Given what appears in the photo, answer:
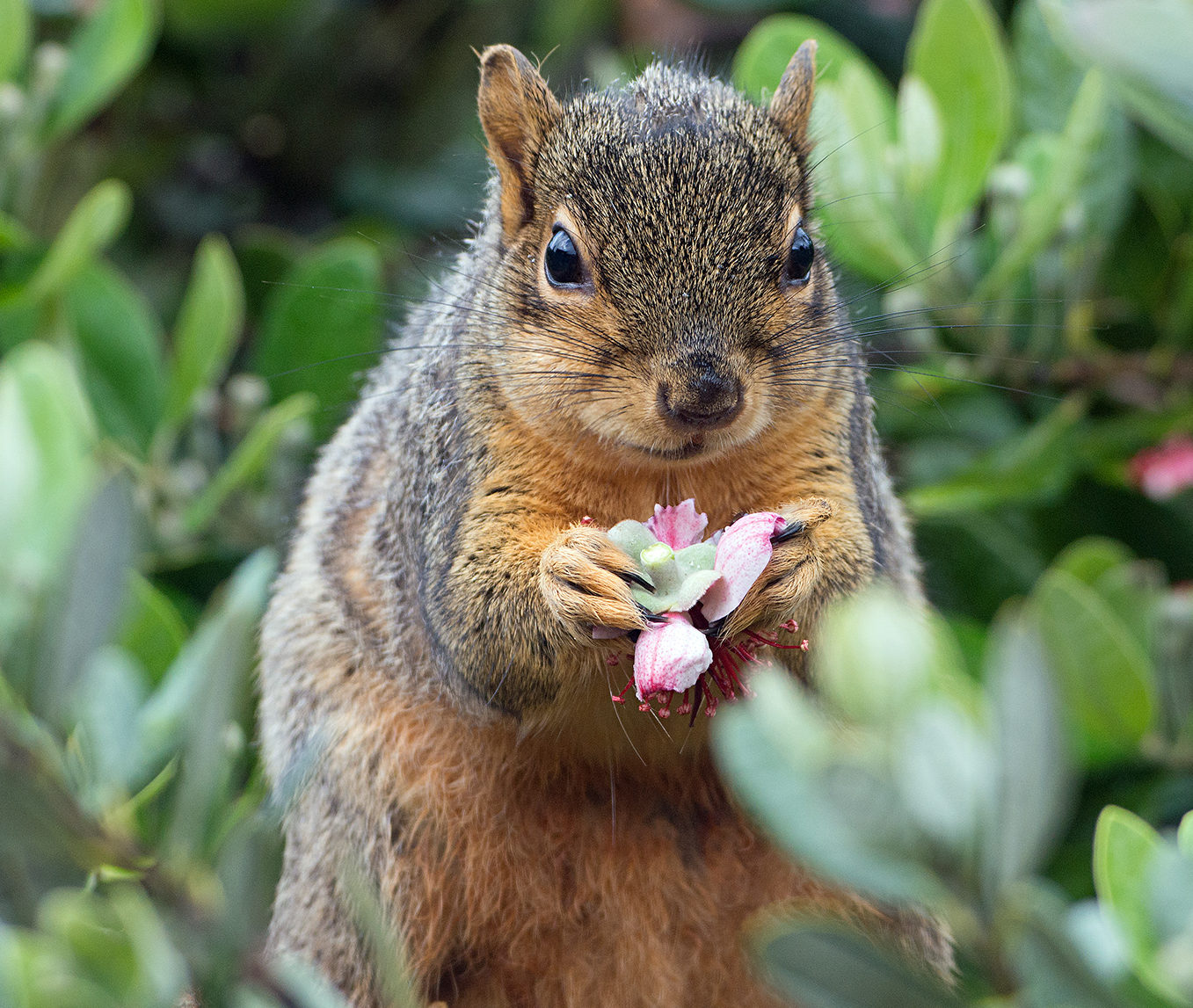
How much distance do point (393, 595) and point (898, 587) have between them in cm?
58

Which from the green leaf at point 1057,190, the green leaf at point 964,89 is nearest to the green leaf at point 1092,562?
the green leaf at point 1057,190

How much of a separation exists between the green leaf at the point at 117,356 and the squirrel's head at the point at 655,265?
0.63 meters

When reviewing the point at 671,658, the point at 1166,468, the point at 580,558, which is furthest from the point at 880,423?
the point at 671,658

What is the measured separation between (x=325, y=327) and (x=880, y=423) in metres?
0.83

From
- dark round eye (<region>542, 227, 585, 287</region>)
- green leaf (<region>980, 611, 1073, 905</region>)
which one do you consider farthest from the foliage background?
dark round eye (<region>542, 227, 585, 287</region>)

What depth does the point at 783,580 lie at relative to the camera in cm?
121

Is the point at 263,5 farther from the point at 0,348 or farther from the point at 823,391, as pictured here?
the point at 823,391

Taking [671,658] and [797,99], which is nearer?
[671,658]

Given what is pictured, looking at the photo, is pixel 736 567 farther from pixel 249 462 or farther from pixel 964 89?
pixel 964 89

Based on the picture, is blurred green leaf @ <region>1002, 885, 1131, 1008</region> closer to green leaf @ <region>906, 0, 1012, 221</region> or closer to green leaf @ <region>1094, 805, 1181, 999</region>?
green leaf @ <region>1094, 805, 1181, 999</region>

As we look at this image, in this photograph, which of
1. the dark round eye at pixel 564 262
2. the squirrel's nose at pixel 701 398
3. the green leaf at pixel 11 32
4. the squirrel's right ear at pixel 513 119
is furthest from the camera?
the green leaf at pixel 11 32

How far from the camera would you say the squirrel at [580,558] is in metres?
1.22

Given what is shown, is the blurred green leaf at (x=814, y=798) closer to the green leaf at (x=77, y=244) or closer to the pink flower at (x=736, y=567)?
the pink flower at (x=736, y=567)

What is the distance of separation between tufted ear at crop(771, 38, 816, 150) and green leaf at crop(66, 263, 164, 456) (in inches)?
36.7
